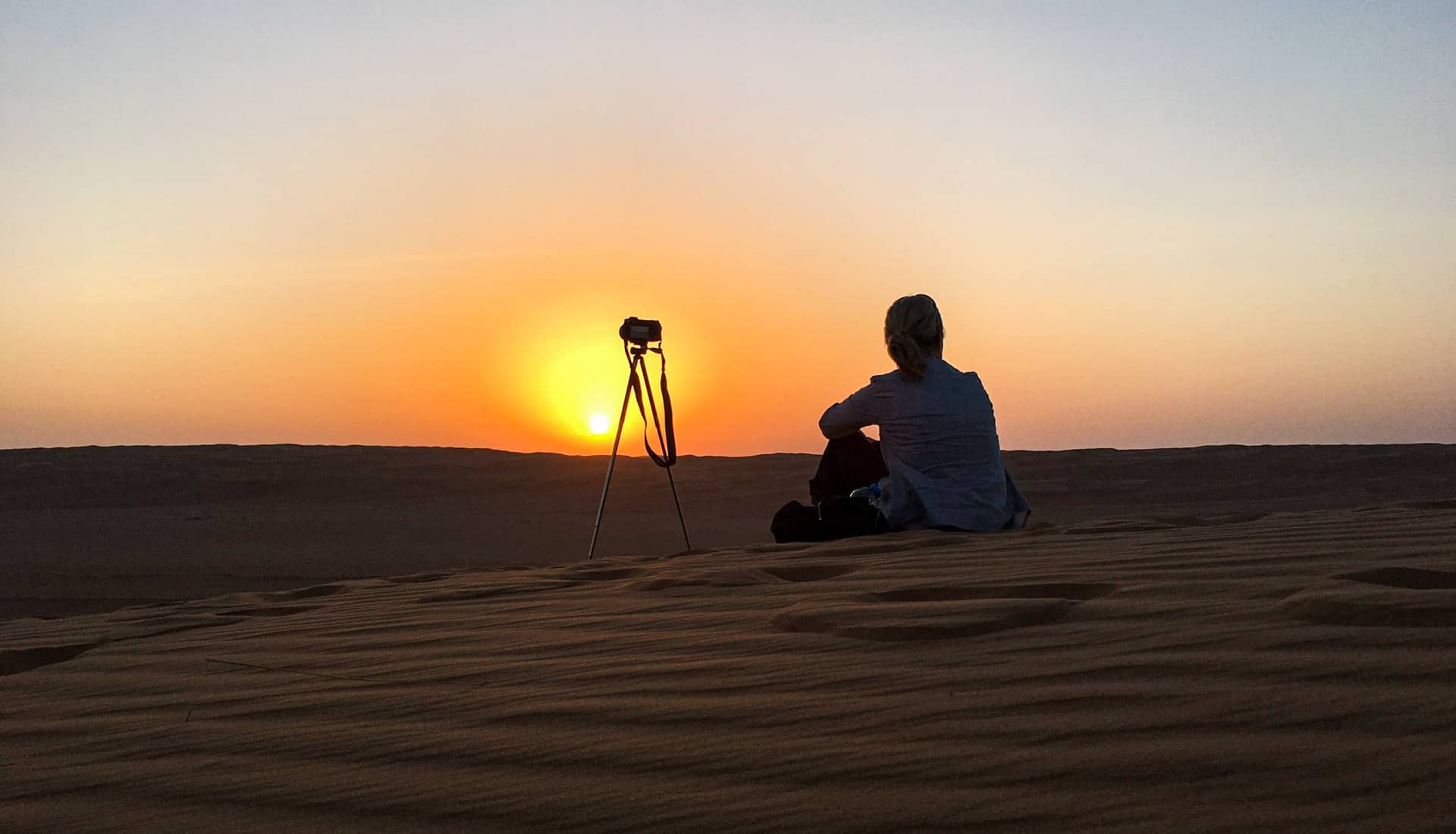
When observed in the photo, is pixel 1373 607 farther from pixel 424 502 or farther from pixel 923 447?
pixel 424 502

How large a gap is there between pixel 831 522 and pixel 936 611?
10.1 feet

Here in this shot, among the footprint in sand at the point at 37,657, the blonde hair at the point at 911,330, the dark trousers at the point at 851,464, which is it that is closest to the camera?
the footprint in sand at the point at 37,657

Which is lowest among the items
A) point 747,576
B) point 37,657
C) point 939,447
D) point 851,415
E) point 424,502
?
point 37,657

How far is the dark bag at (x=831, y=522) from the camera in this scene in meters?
5.32

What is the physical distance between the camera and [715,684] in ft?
6.12

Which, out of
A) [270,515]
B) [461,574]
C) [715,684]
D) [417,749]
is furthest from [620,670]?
[270,515]

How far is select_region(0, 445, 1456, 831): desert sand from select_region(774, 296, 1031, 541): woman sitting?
31.3 inches

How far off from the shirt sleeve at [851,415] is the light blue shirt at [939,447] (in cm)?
2

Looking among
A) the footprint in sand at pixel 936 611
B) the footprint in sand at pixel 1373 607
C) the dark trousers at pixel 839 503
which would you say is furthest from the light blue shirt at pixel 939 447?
the footprint in sand at pixel 1373 607

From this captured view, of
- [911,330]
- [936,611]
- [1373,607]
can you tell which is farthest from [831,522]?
[1373,607]

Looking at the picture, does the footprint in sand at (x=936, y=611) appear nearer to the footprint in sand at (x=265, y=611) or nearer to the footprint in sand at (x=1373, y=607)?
the footprint in sand at (x=1373, y=607)

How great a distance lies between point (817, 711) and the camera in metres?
1.62

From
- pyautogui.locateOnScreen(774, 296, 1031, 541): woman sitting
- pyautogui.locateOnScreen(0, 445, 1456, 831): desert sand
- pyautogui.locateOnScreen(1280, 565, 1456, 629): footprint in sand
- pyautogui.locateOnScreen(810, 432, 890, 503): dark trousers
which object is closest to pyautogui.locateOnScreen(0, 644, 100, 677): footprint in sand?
pyautogui.locateOnScreen(0, 445, 1456, 831): desert sand

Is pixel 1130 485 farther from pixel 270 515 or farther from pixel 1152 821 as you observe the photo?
pixel 1152 821
